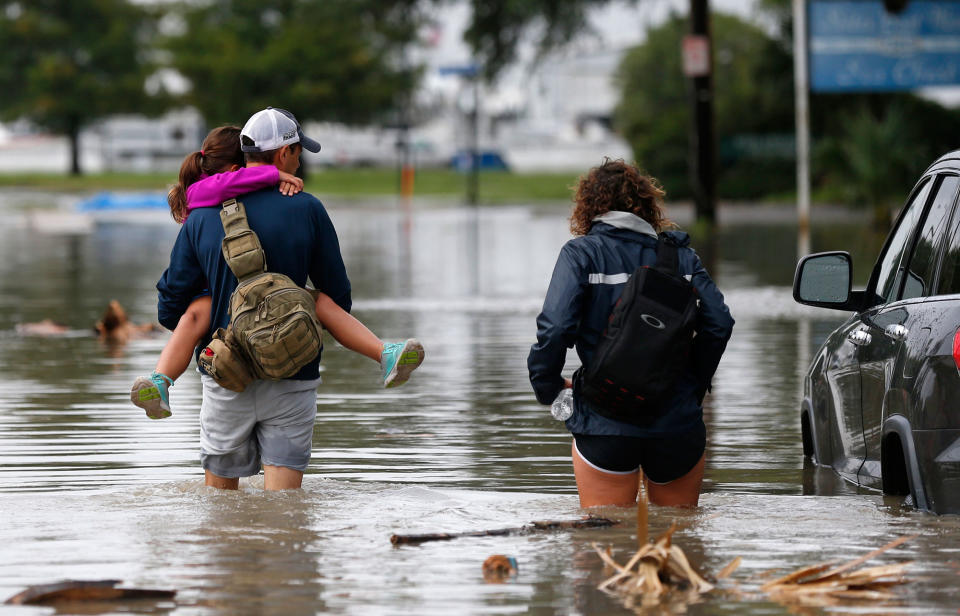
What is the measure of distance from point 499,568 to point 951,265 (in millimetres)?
1903

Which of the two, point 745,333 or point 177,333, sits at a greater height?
point 177,333

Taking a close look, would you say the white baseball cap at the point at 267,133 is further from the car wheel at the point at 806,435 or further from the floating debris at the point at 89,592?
the car wheel at the point at 806,435

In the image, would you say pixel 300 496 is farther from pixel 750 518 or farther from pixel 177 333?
pixel 750 518

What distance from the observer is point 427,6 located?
120 ft

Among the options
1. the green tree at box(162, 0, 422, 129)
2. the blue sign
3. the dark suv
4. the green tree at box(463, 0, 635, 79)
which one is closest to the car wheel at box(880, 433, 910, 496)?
the dark suv

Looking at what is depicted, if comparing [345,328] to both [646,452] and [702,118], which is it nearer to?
[646,452]

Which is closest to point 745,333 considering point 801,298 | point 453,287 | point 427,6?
point 453,287

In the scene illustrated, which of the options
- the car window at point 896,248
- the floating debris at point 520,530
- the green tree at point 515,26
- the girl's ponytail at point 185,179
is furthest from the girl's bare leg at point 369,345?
Result: the green tree at point 515,26

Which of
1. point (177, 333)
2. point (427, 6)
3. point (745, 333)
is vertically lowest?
point (745, 333)

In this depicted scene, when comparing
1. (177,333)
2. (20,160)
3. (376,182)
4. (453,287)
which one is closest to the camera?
(177,333)

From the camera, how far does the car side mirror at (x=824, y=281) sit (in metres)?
7.05

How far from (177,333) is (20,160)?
100041mm

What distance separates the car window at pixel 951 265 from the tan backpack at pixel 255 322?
88.1 inches

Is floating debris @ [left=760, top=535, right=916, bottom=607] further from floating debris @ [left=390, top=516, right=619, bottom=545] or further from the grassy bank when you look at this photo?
the grassy bank
